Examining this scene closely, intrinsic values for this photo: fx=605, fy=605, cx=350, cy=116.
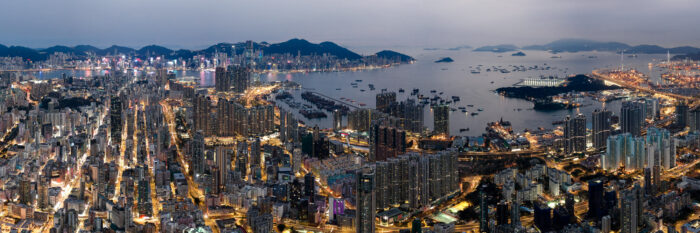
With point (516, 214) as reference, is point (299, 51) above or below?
above

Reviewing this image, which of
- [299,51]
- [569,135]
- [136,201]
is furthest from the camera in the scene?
[299,51]

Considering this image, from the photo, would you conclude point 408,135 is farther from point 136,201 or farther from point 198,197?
point 136,201

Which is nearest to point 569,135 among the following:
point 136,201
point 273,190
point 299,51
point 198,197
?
point 273,190

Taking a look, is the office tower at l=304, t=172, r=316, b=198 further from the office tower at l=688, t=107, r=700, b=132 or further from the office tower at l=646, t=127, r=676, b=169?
the office tower at l=688, t=107, r=700, b=132

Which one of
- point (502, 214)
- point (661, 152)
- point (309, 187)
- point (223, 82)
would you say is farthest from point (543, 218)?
point (223, 82)

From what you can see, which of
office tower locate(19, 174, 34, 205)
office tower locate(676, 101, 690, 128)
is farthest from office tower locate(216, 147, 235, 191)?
office tower locate(676, 101, 690, 128)

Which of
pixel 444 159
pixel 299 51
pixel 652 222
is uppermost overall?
pixel 299 51

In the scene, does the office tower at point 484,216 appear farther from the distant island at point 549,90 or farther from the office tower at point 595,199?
the distant island at point 549,90
